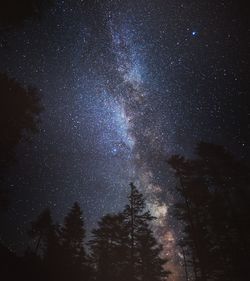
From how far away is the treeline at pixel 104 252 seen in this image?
57.0 feet

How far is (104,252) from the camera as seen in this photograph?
98.2 ft

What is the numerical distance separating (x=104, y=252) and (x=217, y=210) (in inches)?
666

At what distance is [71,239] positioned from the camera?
104 feet

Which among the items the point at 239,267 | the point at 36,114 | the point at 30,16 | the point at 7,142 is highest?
the point at 36,114

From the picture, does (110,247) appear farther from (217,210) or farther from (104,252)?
(217,210)

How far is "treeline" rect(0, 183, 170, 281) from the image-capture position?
1736 cm

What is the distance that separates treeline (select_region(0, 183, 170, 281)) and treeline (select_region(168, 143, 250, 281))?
585 centimetres

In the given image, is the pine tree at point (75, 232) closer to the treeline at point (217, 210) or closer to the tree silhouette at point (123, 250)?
the tree silhouette at point (123, 250)

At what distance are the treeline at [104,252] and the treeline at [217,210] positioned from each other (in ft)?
19.2

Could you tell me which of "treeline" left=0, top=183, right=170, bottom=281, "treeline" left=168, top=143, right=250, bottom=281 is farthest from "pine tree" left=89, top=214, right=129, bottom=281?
"treeline" left=168, top=143, right=250, bottom=281

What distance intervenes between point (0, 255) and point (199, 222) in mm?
17050

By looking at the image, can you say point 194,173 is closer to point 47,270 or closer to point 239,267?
point 239,267

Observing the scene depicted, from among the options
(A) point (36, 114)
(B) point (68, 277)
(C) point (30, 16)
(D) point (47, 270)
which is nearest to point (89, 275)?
(B) point (68, 277)

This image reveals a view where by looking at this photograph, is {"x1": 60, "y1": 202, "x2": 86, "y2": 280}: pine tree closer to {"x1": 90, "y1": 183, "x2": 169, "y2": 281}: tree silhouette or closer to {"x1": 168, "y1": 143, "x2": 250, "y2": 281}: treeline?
{"x1": 90, "y1": 183, "x2": 169, "y2": 281}: tree silhouette
